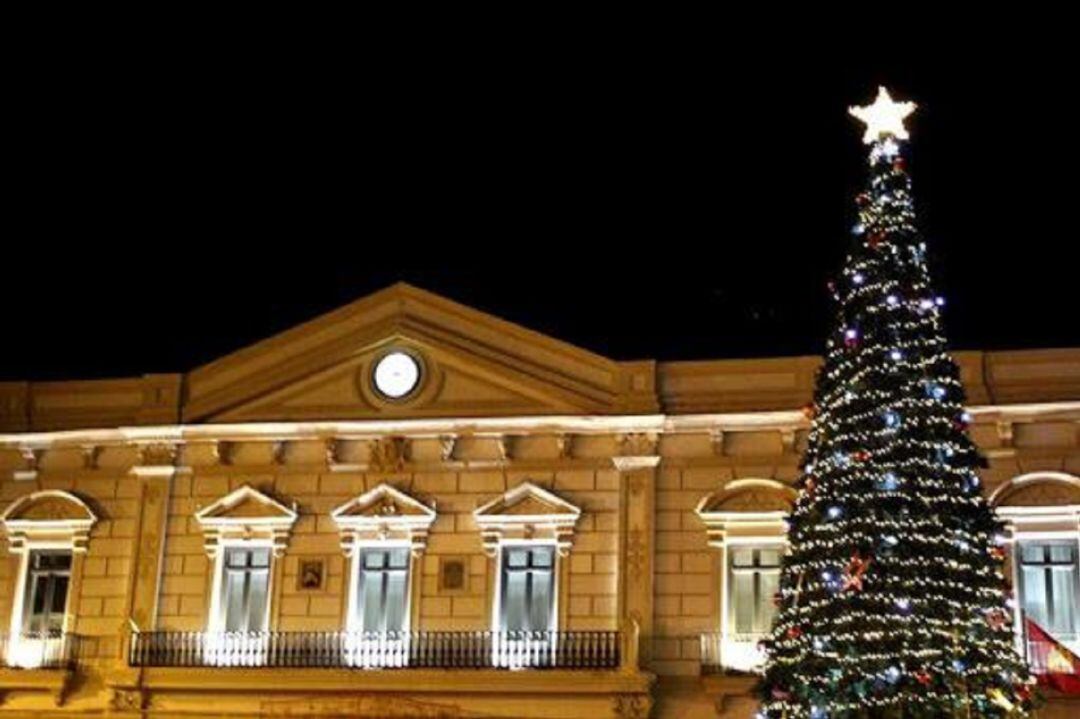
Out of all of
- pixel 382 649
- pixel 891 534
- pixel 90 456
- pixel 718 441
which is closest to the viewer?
pixel 891 534

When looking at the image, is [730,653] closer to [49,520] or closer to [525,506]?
[525,506]

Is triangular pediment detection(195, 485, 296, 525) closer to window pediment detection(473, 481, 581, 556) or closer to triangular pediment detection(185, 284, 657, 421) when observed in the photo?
triangular pediment detection(185, 284, 657, 421)

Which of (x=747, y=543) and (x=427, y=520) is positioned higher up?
(x=427, y=520)

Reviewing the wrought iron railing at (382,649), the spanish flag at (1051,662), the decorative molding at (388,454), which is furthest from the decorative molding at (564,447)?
the spanish flag at (1051,662)

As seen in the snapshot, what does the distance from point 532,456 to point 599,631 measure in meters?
3.24

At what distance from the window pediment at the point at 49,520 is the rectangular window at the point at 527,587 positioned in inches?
291

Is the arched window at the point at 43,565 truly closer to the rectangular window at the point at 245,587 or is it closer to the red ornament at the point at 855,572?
the rectangular window at the point at 245,587

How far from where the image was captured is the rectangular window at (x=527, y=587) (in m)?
26.1

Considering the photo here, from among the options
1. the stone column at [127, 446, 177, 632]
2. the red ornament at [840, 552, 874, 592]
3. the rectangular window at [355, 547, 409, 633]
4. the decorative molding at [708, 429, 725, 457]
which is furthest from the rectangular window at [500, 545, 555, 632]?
the red ornament at [840, 552, 874, 592]

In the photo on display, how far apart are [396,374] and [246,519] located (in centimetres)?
354

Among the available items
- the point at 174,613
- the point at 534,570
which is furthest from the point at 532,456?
the point at 174,613

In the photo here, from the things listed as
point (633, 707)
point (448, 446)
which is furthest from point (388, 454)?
point (633, 707)

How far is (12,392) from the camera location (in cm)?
2889

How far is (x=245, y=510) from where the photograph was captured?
89.6 feet
